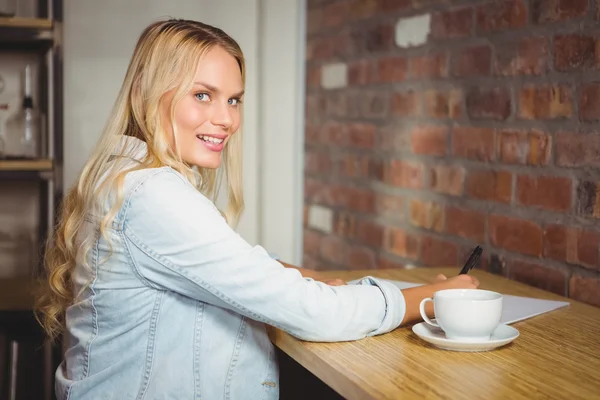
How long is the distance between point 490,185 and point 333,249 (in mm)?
855

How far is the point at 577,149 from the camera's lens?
1.48 m

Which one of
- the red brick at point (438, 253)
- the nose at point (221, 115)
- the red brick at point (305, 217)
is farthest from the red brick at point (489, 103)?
the red brick at point (305, 217)

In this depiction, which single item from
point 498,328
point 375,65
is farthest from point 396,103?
point 498,328

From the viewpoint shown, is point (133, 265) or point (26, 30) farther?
point (26, 30)

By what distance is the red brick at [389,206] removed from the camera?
2.09 meters

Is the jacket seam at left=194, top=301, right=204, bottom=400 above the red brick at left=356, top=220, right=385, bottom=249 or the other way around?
the other way around

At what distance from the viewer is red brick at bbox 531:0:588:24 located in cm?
147

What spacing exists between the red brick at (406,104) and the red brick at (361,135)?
14 centimetres

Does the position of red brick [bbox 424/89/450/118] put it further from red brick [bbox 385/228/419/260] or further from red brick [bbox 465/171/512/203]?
red brick [bbox 385/228/419/260]

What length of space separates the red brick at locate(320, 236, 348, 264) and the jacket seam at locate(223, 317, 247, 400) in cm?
118

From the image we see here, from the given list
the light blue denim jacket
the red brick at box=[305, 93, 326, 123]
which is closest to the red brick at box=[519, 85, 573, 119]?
the light blue denim jacket

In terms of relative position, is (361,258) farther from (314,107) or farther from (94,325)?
(94,325)

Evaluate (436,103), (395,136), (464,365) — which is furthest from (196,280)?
(395,136)

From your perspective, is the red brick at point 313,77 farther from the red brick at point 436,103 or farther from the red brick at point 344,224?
the red brick at point 436,103
